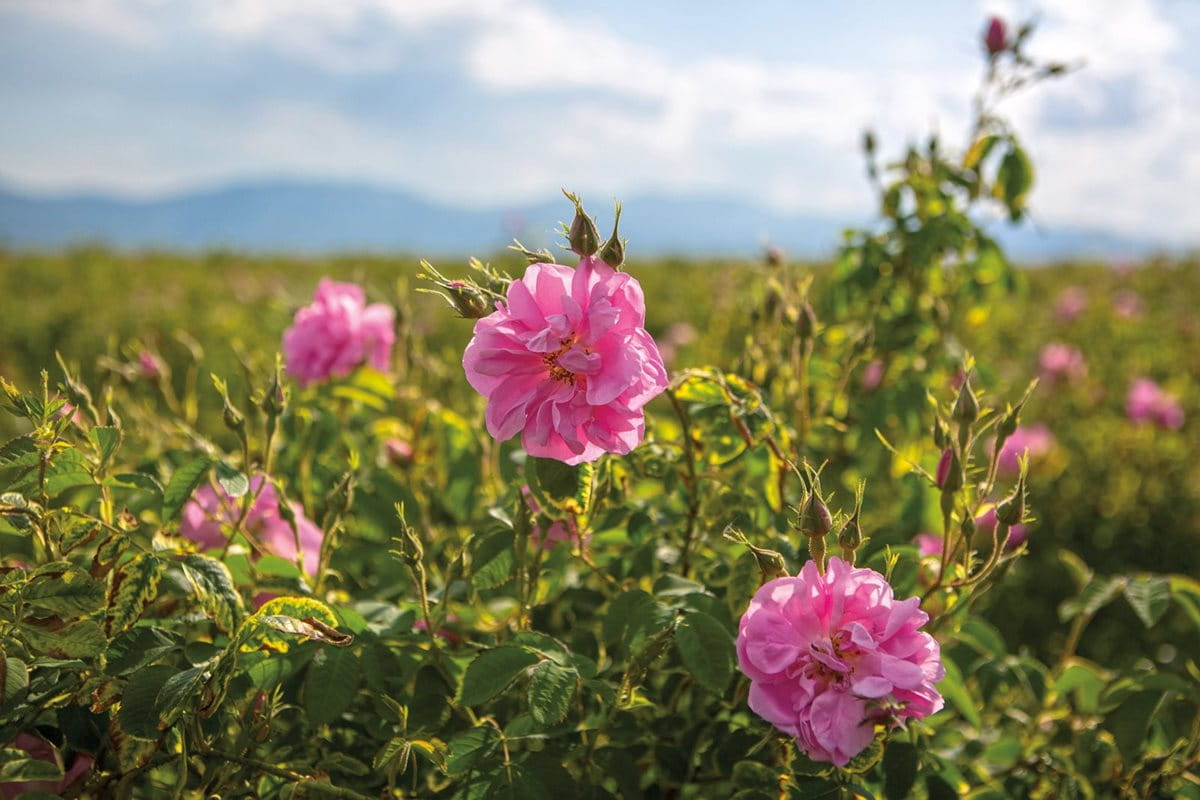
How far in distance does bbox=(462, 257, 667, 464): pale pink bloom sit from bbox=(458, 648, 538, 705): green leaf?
0.23 m

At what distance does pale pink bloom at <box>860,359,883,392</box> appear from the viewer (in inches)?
72.0

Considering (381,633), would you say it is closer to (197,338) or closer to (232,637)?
(232,637)

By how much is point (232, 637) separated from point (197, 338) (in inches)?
160

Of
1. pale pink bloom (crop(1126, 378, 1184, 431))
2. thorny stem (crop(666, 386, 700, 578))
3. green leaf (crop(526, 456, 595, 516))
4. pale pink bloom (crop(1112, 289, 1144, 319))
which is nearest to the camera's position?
green leaf (crop(526, 456, 595, 516))

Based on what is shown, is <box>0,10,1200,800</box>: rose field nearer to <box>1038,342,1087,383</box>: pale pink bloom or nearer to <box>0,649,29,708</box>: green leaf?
<box>0,649,29,708</box>: green leaf

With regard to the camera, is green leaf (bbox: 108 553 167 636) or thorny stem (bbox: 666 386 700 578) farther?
thorny stem (bbox: 666 386 700 578)

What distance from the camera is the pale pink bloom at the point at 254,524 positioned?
128cm

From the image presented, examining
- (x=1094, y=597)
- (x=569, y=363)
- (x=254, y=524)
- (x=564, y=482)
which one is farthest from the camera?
(x=1094, y=597)

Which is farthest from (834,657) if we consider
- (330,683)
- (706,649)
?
(330,683)

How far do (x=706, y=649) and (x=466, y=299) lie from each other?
41cm

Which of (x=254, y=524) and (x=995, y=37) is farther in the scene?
(x=995, y=37)

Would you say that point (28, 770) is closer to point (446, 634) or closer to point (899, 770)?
point (446, 634)

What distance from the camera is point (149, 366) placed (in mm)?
1747

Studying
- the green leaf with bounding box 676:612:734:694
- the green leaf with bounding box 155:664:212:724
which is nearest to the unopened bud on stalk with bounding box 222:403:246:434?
the green leaf with bounding box 155:664:212:724
